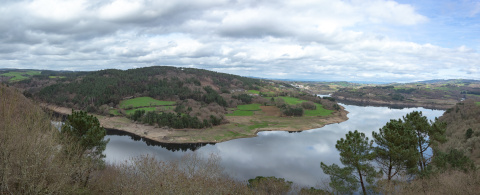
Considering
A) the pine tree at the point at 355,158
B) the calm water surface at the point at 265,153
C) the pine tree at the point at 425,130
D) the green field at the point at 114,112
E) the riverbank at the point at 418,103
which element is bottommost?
the calm water surface at the point at 265,153

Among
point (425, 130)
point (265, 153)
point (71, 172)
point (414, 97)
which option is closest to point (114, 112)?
point (265, 153)

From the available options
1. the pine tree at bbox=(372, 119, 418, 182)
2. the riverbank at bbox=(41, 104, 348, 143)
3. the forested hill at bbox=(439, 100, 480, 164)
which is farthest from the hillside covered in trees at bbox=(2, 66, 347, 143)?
the pine tree at bbox=(372, 119, 418, 182)

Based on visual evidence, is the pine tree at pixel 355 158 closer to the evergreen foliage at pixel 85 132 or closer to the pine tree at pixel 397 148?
the pine tree at pixel 397 148

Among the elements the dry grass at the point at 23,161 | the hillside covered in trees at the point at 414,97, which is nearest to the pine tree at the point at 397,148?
the dry grass at the point at 23,161

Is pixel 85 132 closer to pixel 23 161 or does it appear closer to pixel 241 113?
pixel 23 161

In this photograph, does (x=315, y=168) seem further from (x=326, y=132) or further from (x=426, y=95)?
(x=426, y=95)

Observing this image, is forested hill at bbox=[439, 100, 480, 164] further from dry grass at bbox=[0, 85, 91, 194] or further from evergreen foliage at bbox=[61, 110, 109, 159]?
evergreen foliage at bbox=[61, 110, 109, 159]

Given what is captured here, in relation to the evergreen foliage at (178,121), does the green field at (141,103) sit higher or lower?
higher
